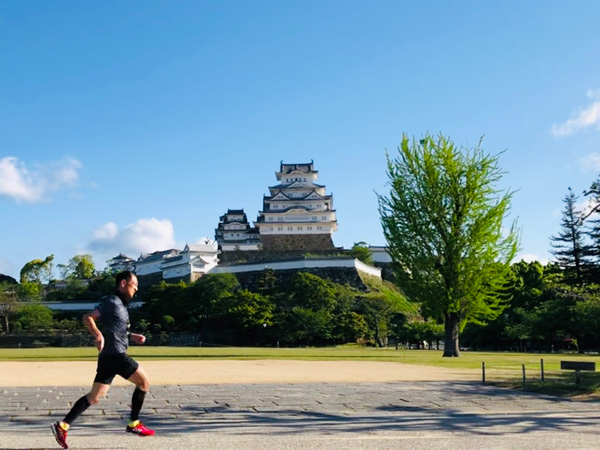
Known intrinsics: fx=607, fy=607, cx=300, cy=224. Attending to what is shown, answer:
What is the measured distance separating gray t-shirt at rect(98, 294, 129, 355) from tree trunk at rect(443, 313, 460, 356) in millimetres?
22945

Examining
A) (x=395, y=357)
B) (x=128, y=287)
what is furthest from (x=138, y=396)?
(x=395, y=357)

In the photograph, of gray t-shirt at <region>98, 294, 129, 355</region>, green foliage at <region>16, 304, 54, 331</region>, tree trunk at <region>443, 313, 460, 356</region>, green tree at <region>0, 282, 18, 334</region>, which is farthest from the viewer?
green tree at <region>0, 282, 18, 334</region>

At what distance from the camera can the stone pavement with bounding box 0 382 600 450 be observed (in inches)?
220

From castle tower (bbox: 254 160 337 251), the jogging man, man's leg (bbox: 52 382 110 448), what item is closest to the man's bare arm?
the jogging man

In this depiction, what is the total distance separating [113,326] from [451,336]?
77.2ft

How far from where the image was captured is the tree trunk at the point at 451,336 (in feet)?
88.2

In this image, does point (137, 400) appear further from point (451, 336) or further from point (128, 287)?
point (451, 336)

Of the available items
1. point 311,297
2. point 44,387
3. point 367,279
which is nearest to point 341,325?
point 311,297

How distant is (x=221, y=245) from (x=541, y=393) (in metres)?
70.5

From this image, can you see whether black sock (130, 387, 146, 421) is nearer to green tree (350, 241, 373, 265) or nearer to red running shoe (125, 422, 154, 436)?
red running shoe (125, 422, 154, 436)

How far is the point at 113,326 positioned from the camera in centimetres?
570

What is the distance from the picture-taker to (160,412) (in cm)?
787

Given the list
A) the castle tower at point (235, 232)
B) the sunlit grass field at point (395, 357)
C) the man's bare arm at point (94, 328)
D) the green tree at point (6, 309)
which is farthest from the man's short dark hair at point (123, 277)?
the castle tower at point (235, 232)

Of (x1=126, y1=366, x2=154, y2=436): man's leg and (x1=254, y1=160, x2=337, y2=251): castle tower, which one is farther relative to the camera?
(x1=254, y1=160, x2=337, y2=251): castle tower
